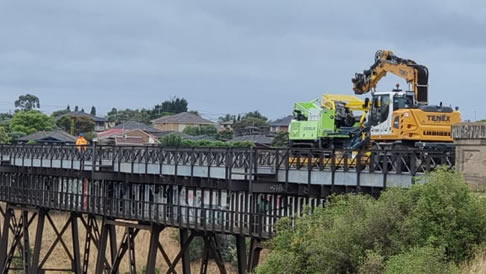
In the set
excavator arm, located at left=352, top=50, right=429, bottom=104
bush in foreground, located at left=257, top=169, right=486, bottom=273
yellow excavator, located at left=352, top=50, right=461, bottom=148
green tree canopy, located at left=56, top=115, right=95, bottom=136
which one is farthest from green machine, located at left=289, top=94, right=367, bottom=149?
green tree canopy, located at left=56, top=115, right=95, bottom=136

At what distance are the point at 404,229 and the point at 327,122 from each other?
18.8 meters

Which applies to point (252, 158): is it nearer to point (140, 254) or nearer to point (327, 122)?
point (327, 122)

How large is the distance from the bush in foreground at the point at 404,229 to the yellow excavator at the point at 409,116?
32.0 ft

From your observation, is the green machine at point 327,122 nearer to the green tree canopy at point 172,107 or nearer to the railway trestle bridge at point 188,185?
the railway trestle bridge at point 188,185

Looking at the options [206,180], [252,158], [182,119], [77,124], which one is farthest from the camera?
[182,119]

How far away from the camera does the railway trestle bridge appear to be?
82.2 feet

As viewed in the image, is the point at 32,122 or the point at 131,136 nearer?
the point at 131,136

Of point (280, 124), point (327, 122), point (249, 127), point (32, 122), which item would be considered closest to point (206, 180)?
point (327, 122)

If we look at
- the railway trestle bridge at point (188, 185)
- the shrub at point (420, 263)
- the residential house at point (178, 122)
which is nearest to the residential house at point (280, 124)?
the residential house at point (178, 122)

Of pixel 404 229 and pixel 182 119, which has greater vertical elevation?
pixel 182 119

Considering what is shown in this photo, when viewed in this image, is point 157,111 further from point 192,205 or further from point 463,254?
point 463,254

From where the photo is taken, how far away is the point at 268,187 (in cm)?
2722

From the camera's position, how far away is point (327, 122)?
36.3 meters

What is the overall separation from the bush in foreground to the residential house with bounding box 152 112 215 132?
397ft
